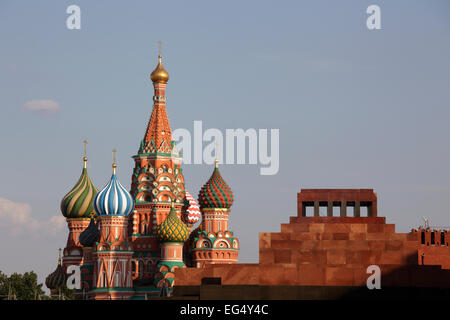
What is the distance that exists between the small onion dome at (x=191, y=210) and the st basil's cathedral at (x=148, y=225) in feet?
0.29

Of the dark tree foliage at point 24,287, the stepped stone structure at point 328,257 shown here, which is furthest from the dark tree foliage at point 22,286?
the stepped stone structure at point 328,257

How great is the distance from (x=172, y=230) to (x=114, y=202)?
5.29 metres

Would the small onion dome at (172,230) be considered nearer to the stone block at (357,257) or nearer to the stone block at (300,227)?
the stone block at (300,227)

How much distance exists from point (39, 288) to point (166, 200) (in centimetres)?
1317

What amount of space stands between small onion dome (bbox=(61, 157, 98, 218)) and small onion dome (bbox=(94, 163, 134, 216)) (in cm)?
858

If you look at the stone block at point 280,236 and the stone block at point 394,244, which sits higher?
the stone block at point 280,236

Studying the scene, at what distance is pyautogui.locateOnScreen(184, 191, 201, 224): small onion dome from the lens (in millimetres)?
102688

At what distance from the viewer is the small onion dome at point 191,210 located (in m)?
103
